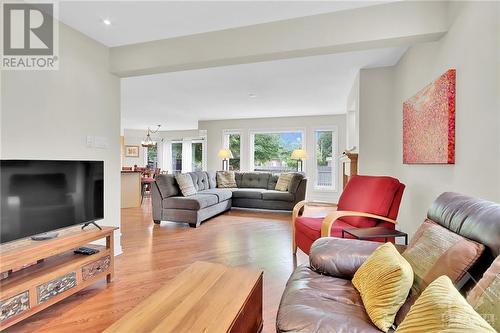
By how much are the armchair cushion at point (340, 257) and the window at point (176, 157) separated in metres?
9.22

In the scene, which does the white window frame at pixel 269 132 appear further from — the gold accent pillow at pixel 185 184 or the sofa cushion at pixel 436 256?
the sofa cushion at pixel 436 256

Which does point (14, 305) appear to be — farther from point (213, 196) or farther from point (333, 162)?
point (333, 162)

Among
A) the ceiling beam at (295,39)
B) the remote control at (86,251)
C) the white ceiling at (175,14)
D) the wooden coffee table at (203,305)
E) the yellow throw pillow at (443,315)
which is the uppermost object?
the white ceiling at (175,14)

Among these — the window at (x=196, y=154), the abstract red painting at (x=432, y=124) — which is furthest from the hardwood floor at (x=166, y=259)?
the window at (x=196, y=154)

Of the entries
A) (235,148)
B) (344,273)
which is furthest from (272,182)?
(344,273)

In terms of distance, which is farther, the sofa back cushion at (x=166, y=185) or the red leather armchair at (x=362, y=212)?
the sofa back cushion at (x=166, y=185)

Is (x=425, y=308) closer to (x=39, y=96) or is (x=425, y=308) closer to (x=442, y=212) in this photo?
(x=442, y=212)

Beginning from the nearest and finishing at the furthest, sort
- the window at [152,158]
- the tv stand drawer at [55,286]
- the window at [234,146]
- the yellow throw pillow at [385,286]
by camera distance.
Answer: the yellow throw pillow at [385,286] → the tv stand drawer at [55,286] → the window at [234,146] → the window at [152,158]

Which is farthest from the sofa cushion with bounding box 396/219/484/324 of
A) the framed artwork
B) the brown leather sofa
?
the framed artwork

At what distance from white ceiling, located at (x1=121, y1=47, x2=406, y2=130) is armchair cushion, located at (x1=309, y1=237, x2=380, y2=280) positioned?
2.32 metres

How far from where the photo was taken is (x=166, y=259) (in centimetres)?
292

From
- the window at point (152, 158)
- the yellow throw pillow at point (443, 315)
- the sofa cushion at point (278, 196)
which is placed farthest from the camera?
the window at point (152, 158)

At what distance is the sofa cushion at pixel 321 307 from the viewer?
109 centimetres

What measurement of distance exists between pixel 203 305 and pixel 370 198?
78.4 inches
